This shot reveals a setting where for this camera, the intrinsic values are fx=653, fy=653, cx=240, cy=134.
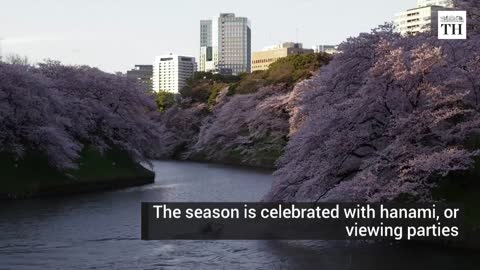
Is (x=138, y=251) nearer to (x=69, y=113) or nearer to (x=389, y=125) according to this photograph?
(x=389, y=125)

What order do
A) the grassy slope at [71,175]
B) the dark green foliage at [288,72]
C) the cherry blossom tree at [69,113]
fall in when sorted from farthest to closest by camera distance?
1. the dark green foliage at [288,72]
2. the cherry blossom tree at [69,113]
3. the grassy slope at [71,175]

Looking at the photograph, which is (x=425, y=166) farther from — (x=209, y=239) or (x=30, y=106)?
(x=30, y=106)

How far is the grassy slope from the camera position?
43000mm

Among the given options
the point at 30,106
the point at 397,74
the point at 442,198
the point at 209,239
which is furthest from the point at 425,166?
the point at 30,106

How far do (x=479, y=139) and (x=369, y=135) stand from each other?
4.28m

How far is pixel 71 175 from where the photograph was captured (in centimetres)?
4781

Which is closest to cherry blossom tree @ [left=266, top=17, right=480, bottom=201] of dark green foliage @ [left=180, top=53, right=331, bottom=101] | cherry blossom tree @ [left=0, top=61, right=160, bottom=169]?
cherry blossom tree @ [left=0, top=61, right=160, bottom=169]

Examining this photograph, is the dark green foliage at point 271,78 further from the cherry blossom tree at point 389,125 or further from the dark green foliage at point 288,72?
the cherry blossom tree at point 389,125

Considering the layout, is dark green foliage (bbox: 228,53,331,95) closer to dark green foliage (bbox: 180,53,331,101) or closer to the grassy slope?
dark green foliage (bbox: 180,53,331,101)

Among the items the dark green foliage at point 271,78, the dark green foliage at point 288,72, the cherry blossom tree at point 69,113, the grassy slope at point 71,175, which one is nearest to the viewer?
the grassy slope at point 71,175

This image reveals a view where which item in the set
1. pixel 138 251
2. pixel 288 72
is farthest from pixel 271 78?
pixel 138 251

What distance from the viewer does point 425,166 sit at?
24031 mm

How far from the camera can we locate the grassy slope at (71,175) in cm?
4300

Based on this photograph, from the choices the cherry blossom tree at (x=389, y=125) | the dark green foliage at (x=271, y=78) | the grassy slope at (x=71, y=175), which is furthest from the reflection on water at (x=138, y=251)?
the dark green foliage at (x=271, y=78)
